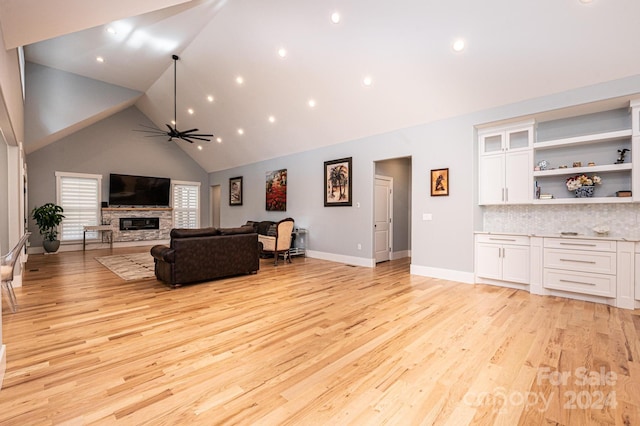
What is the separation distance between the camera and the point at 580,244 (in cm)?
388

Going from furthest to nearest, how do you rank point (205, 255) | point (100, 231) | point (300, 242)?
point (100, 231) < point (300, 242) < point (205, 255)

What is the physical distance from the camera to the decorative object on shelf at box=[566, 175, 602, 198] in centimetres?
407

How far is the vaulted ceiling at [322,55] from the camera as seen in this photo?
10.7 feet

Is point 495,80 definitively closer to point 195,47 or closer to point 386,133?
point 386,133

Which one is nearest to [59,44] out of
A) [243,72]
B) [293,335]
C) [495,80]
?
[243,72]

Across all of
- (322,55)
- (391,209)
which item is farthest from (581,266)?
(322,55)

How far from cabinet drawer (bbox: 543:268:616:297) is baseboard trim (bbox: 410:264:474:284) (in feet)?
3.42

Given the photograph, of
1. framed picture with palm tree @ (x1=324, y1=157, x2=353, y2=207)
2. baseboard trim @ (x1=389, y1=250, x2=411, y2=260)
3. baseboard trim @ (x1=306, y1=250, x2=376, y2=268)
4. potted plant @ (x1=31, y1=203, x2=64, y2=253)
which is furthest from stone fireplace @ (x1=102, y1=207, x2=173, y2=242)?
baseboard trim @ (x1=389, y1=250, x2=411, y2=260)

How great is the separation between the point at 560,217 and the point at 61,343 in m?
6.45

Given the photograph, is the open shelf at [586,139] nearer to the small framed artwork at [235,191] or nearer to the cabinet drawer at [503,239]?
the cabinet drawer at [503,239]

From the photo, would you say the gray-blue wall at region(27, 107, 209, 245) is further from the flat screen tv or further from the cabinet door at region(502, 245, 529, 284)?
the cabinet door at region(502, 245, 529, 284)

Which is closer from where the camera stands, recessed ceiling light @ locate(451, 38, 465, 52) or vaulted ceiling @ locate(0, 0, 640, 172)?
vaulted ceiling @ locate(0, 0, 640, 172)

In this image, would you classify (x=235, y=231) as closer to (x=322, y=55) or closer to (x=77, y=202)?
(x=322, y=55)

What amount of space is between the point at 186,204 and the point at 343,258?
7.32 m
